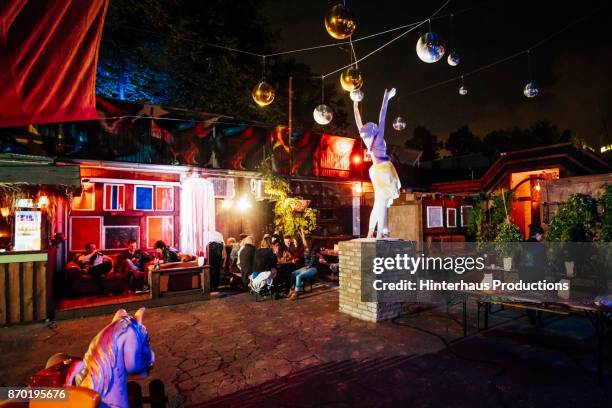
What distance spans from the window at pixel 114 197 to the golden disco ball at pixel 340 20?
8.87 m

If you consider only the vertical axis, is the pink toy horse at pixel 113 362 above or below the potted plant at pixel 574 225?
below

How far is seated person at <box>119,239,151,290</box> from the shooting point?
30.0 ft

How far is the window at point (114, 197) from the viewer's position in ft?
34.3

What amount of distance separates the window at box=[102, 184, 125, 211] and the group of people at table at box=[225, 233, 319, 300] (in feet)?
12.5

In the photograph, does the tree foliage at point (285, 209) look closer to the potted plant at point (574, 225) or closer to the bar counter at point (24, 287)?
the bar counter at point (24, 287)

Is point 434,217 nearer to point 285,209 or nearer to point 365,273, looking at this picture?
point 285,209

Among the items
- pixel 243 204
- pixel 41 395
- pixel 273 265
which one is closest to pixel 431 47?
pixel 41 395

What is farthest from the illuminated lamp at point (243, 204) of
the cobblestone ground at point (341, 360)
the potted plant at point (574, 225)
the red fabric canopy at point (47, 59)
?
the red fabric canopy at point (47, 59)

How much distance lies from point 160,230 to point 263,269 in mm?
4889

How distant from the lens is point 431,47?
16.0ft

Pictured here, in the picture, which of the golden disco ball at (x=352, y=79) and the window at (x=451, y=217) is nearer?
the golden disco ball at (x=352, y=79)

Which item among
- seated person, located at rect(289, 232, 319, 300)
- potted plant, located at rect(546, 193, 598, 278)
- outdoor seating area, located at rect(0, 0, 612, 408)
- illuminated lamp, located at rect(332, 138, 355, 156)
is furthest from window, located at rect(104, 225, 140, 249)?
potted plant, located at rect(546, 193, 598, 278)

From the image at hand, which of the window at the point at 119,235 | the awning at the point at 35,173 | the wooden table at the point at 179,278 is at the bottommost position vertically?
the wooden table at the point at 179,278

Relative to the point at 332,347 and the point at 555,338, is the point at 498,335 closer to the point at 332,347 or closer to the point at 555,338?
the point at 555,338
